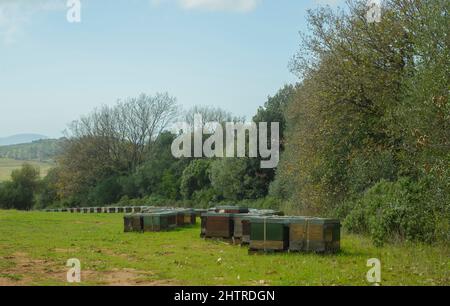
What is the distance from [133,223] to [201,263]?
1158 cm

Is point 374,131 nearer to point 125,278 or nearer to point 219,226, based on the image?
point 219,226

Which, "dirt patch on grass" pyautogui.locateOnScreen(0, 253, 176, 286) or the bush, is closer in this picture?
"dirt patch on grass" pyautogui.locateOnScreen(0, 253, 176, 286)

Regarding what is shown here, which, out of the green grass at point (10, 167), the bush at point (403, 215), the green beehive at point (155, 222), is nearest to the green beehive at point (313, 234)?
the bush at point (403, 215)

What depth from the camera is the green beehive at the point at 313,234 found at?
53.4ft

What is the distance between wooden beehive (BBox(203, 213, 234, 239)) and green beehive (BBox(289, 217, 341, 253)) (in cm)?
453

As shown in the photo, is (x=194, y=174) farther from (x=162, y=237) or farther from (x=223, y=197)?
(x=162, y=237)

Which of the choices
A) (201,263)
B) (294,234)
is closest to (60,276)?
(201,263)

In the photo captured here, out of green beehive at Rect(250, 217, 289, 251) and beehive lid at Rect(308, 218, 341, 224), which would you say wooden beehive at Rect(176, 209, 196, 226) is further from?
beehive lid at Rect(308, 218, 341, 224)

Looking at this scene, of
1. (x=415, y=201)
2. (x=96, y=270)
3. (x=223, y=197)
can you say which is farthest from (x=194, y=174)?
(x=96, y=270)

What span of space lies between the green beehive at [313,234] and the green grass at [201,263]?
36cm

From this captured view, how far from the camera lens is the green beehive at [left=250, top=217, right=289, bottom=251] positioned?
1656cm

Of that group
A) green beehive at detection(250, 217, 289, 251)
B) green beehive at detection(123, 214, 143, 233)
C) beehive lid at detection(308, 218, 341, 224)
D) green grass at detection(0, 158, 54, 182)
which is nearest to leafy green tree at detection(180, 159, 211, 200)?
green grass at detection(0, 158, 54, 182)
